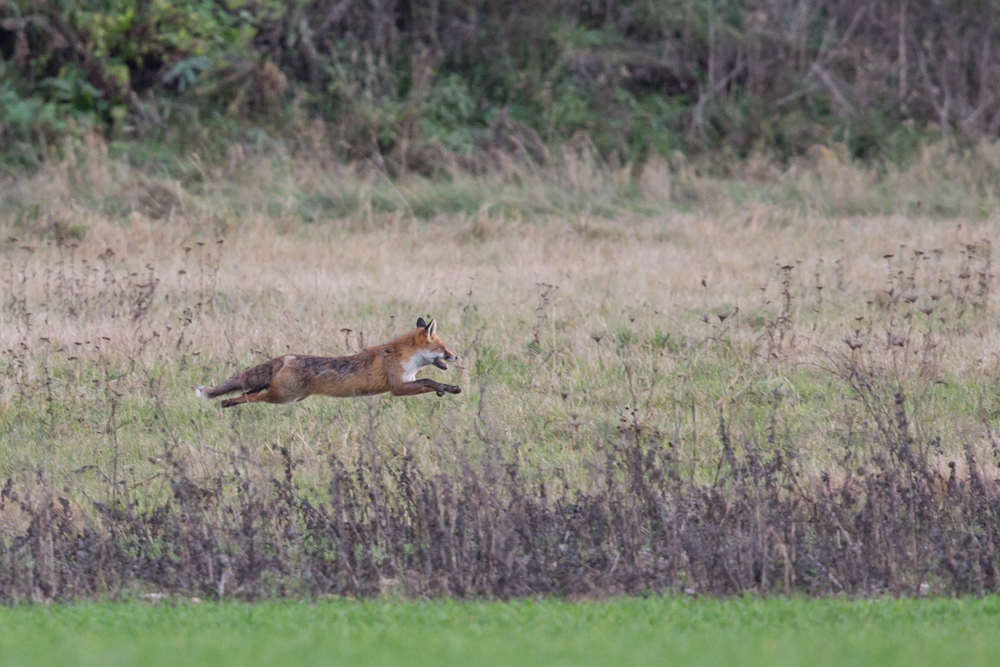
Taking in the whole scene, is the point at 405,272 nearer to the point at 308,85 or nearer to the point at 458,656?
the point at 458,656

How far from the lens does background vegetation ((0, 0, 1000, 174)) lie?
21906mm

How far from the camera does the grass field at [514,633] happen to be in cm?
467

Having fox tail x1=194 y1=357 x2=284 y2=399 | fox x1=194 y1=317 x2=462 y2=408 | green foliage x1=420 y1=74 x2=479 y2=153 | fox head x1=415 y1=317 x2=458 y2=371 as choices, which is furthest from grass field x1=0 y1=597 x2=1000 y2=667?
green foliage x1=420 y1=74 x2=479 y2=153

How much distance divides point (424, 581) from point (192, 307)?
6.75 meters

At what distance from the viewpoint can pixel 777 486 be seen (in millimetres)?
7215

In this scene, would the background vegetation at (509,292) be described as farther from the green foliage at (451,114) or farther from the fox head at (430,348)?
the fox head at (430,348)

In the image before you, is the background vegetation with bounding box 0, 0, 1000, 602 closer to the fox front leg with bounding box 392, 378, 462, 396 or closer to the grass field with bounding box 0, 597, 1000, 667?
the fox front leg with bounding box 392, 378, 462, 396

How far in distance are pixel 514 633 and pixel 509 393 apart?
178 inches

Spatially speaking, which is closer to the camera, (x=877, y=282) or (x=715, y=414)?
(x=715, y=414)

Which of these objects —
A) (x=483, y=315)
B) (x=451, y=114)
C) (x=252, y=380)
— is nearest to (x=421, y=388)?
(x=252, y=380)

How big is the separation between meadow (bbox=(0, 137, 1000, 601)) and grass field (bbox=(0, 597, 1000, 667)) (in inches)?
17.0

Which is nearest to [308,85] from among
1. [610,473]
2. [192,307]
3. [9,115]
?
[9,115]

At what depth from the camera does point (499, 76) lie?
2438 centimetres

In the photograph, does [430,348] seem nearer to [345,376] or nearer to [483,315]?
[345,376]
